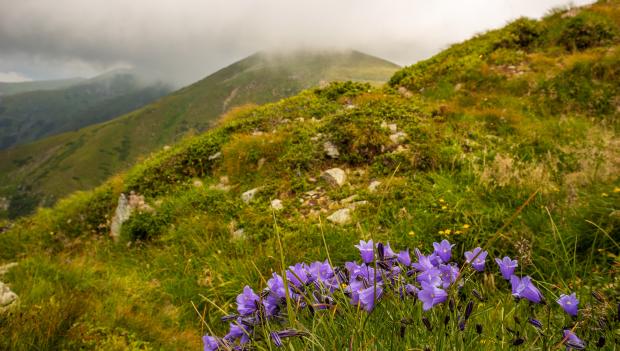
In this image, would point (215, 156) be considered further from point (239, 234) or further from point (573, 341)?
point (573, 341)

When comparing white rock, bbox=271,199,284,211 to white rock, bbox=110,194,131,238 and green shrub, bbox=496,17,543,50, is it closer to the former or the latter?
white rock, bbox=110,194,131,238

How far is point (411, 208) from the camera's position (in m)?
5.27

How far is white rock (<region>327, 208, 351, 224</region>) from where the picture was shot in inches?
212

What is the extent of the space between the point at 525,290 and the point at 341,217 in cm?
406

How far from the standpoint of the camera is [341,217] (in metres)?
5.51

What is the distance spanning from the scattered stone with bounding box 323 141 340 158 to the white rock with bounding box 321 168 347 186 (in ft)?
1.80

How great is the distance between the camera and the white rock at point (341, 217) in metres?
5.38

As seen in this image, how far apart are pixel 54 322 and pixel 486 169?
5388 millimetres

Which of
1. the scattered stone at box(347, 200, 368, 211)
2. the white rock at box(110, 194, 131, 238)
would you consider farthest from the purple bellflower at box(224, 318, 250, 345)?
the white rock at box(110, 194, 131, 238)

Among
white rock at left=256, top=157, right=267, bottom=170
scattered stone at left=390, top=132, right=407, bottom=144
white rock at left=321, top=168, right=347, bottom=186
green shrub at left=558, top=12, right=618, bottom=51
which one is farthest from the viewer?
green shrub at left=558, top=12, right=618, bottom=51

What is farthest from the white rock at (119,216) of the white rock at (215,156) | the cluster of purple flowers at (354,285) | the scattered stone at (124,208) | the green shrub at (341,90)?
the cluster of purple flowers at (354,285)

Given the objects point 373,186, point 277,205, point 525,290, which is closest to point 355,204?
point 373,186

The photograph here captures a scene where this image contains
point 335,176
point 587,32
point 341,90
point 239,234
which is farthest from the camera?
point 341,90

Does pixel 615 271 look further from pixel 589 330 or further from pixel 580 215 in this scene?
pixel 589 330
